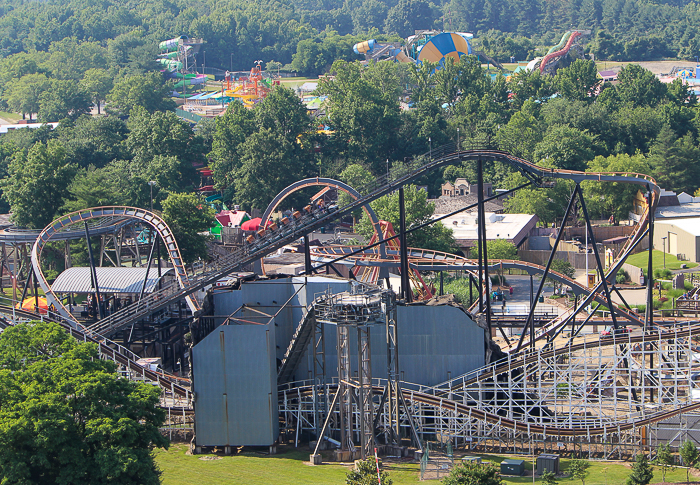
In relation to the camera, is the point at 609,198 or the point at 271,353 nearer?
the point at 271,353

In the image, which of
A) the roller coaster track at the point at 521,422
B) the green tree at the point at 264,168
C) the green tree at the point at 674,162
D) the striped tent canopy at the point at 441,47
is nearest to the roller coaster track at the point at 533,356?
the roller coaster track at the point at 521,422

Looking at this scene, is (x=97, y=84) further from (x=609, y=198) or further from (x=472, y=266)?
(x=472, y=266)

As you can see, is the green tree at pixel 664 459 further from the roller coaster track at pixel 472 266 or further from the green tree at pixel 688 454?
the roller coaster track at pixel 472 266

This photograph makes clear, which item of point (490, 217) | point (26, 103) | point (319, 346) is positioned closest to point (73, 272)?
point (319, 346)

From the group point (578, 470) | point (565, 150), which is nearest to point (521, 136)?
point (565, 150)

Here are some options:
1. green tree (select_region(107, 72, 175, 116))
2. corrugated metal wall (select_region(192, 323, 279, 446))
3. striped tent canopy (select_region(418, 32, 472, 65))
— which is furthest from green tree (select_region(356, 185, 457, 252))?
striped tent canopy (select_region(418, 32, 472, 65))
